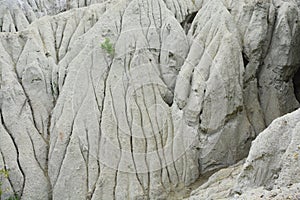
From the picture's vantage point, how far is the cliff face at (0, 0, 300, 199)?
51.3 ft

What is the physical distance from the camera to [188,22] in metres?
20.1

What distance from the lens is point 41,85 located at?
59.1 feet

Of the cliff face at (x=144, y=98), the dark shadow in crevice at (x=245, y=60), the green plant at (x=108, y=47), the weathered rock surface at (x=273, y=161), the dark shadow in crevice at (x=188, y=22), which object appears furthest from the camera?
the dark shadow in crevice at (x=188, y=22)

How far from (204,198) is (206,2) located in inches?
375

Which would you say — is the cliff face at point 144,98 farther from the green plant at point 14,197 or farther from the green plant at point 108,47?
the green plant at point 14,197

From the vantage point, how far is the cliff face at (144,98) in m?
15.6

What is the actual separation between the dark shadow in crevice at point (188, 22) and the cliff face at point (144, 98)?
2.39ft

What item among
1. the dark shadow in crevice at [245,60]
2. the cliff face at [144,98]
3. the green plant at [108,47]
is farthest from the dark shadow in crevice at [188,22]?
the green plant at [108,47]

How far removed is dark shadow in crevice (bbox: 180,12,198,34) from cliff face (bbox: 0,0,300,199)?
727mm

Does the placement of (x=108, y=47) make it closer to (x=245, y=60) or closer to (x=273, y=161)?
(x=245, y=60)

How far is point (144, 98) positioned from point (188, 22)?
199 inches

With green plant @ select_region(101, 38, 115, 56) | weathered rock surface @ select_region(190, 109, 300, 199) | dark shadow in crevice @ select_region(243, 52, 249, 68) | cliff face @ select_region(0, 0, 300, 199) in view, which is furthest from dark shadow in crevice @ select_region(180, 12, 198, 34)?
weathered rock surface @ select_region(190, 109, 300, 199)

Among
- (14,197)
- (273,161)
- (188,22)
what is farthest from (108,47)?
(273,161)

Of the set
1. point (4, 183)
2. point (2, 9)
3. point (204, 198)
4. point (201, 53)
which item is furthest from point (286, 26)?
point (2, 9)
